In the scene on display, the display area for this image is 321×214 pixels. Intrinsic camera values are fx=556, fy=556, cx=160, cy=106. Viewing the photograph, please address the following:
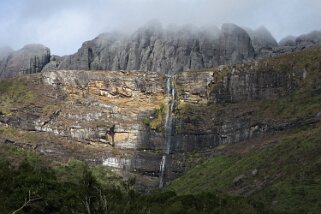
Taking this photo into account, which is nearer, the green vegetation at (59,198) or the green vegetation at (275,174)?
the green vegetation at (59,198)

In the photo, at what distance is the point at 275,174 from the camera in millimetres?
149375

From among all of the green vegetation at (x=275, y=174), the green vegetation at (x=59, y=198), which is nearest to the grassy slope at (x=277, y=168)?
the green vegetation at (x=275, y=174)

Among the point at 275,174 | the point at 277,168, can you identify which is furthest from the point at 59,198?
the point at 277,168

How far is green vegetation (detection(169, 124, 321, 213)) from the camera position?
12438 cm

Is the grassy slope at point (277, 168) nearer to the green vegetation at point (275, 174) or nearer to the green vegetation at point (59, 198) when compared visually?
the green vegetation at point (275, 174)

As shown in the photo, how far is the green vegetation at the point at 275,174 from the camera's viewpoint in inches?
4897

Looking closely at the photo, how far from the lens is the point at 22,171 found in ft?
274

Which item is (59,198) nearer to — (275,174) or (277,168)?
(275,174)

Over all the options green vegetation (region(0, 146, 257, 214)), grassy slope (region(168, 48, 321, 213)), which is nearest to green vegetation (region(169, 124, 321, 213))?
grassy slope (region(168, 48, 321, 213))

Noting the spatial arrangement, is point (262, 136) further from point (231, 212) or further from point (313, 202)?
point (231, 212)

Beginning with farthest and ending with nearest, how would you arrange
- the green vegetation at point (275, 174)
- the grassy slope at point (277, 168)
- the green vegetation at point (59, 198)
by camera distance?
the grassy slope at point (277, 168)
the green vegetation at point (275, 174)
the green vegetation at point (59, 198)

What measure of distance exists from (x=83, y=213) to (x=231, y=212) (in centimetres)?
3676

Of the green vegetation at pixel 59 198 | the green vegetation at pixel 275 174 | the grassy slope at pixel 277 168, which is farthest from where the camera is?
the grassy slope at pixel 277 168

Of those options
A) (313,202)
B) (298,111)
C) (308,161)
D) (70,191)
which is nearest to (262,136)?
(298,111)
